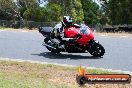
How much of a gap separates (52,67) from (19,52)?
166 inches

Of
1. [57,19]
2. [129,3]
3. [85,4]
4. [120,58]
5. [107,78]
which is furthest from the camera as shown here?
[85,4]

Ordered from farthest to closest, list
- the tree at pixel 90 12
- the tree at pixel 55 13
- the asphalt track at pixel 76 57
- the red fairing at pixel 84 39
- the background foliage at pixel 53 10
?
the tree at pixel 90 12, the tree at pixel 55 13, the background foliage at pixel 53 10, the red fairing at pixel 84 39, the asphalt track at pixel 76 57

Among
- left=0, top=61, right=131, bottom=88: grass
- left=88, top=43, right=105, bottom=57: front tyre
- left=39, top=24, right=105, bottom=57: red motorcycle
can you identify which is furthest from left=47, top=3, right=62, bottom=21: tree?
left=0, top=61, right=131, bottom=88: grass

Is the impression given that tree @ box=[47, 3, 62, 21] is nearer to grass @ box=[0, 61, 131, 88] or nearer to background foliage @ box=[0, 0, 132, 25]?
background foliage @ box=[0, 0, 132, 25]

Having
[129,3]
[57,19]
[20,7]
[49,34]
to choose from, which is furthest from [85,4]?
[49,34]

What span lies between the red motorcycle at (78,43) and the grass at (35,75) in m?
2.66

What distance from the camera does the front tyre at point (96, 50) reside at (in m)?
15.1

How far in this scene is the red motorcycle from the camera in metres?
15.1

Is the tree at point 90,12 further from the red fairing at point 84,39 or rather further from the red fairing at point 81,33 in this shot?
the red fairing at point 84,39

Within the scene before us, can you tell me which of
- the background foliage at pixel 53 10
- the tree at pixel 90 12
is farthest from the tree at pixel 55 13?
the tree at pixel 90 12

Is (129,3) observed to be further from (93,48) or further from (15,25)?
(93,48)

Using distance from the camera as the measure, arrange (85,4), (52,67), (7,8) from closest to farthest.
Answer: (52,67) → (7,8) → (85,4)

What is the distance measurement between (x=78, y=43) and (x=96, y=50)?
0.66m

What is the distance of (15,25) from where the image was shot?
47.9 m
